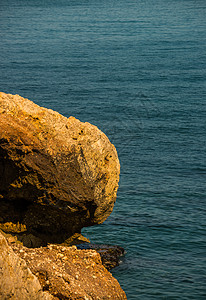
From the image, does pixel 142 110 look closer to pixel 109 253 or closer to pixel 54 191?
pixel 109 253

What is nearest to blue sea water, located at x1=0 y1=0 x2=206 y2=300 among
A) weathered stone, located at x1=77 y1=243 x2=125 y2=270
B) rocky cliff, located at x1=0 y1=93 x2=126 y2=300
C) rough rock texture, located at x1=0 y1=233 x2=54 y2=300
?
weathered stone, located at x1=77 y1=243 x2=125 y2=270

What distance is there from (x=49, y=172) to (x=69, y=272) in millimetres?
4664

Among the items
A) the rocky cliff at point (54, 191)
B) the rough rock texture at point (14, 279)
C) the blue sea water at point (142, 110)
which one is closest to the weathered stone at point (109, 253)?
the blue sea water at point (142, 110)

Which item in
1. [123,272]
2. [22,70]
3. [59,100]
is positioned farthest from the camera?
[22,70]

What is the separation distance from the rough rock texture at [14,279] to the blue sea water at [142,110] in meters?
11.4

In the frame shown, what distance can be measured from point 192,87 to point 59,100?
2368 centimetres

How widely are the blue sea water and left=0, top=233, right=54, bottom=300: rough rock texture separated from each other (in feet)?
37.5

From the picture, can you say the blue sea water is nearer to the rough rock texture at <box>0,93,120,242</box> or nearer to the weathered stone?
the weathered stone

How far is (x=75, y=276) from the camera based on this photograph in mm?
21344

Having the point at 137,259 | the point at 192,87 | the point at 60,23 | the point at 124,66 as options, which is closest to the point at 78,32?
the point at 60,23

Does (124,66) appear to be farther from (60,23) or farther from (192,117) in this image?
(60,23)

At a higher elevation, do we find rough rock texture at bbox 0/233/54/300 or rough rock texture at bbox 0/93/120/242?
rough rock texture at bbox 0/93/120/242

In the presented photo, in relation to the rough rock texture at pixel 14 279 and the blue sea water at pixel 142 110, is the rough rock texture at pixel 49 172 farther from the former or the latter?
the blue sea water at pixel 142 110

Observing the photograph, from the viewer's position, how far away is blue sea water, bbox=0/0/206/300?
31.7 m
